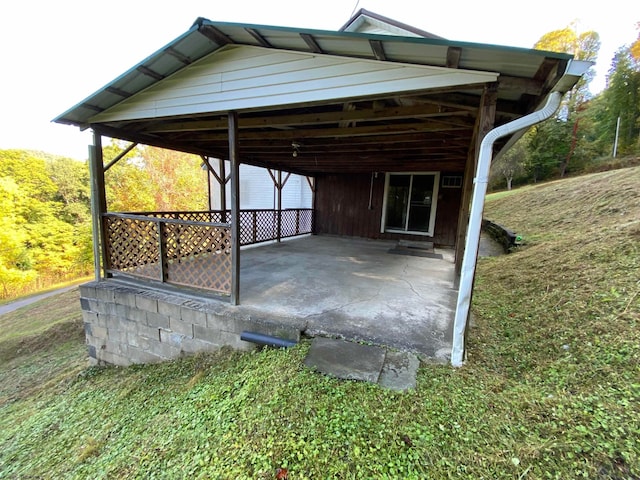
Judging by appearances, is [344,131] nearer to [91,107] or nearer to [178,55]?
[178,55]

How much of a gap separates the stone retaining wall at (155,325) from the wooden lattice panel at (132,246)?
0.93ft

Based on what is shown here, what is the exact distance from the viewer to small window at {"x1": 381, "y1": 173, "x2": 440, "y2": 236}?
7531 millimetres

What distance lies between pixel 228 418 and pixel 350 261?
13.0ft

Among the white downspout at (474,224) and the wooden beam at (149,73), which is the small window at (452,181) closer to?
the white downspout at (474,224)

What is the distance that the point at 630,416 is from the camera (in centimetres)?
145

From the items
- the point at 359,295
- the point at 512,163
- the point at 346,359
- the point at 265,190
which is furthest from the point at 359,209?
the point at 512,163

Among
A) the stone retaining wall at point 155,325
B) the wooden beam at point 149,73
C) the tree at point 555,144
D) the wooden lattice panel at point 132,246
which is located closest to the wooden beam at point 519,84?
the stone retaining wall at point 155,325

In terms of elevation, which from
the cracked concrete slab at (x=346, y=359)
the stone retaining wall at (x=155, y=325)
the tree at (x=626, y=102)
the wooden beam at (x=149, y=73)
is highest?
the tree at (x=626, y=102)

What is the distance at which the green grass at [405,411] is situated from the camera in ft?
4.58

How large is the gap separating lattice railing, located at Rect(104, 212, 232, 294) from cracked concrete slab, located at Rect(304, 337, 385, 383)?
1498mm

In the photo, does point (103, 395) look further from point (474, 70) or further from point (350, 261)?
point (474, 70)

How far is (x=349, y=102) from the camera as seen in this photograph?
103 inches

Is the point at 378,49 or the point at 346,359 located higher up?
the point at 378,49

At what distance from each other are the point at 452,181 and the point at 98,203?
7.68m
